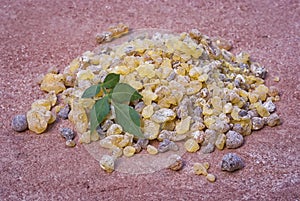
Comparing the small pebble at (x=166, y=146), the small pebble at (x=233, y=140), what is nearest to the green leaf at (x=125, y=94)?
the small pebble at (x=166, y=146)

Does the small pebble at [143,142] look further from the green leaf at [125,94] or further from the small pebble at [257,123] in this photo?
the small pebble at [257,123]

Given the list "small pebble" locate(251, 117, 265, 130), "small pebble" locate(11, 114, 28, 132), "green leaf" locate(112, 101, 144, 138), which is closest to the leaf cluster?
"green leaf" locate(112, 101, 144, 138)

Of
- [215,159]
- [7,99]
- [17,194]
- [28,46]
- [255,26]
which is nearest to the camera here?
[17,194]

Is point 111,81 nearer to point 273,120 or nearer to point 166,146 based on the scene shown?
point 166,146

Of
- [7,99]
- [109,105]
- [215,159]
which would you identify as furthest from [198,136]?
[7,99]

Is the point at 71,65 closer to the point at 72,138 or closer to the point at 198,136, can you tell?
the point at 72,138

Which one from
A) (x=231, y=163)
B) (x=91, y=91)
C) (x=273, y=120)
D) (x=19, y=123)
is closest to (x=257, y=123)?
(x=273, y=120)

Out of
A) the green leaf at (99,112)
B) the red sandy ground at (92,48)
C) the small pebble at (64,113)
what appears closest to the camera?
the red sandy ground at (92,48)
